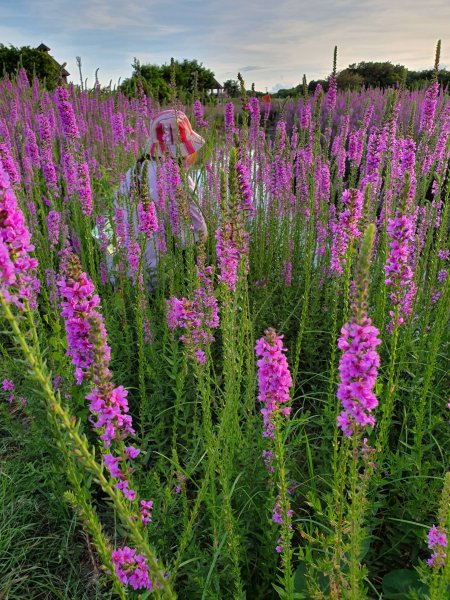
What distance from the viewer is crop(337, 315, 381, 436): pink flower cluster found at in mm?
1186

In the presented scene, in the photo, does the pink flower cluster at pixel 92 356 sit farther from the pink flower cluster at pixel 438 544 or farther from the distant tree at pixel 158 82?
the distant tree at pixel 158 82

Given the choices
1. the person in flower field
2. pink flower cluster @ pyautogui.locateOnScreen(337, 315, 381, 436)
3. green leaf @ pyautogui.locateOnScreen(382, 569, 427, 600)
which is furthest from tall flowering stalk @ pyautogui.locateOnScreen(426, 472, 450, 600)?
the person in flower field

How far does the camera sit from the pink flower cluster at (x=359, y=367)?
1.19 metres

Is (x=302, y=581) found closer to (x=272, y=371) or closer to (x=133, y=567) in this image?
(x=133, y=567)

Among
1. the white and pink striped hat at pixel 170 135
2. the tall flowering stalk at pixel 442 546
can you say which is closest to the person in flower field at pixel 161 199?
the white and pink striped hat at pixel 170 135

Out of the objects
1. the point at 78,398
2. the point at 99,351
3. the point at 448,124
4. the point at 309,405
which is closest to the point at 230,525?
the point at 99,351

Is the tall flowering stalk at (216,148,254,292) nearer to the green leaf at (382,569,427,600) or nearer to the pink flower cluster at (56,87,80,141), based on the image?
the green leaf at (382,569,427,600)

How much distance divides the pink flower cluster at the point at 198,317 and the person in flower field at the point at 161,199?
0.29m

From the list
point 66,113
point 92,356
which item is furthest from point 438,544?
point 66,113

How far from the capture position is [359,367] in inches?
47.6

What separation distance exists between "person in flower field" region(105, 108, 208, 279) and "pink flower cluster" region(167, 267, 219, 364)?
289mm

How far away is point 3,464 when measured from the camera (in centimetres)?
285

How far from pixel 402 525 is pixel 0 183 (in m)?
2.20

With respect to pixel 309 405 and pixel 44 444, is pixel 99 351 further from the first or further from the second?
pixel 309 405
